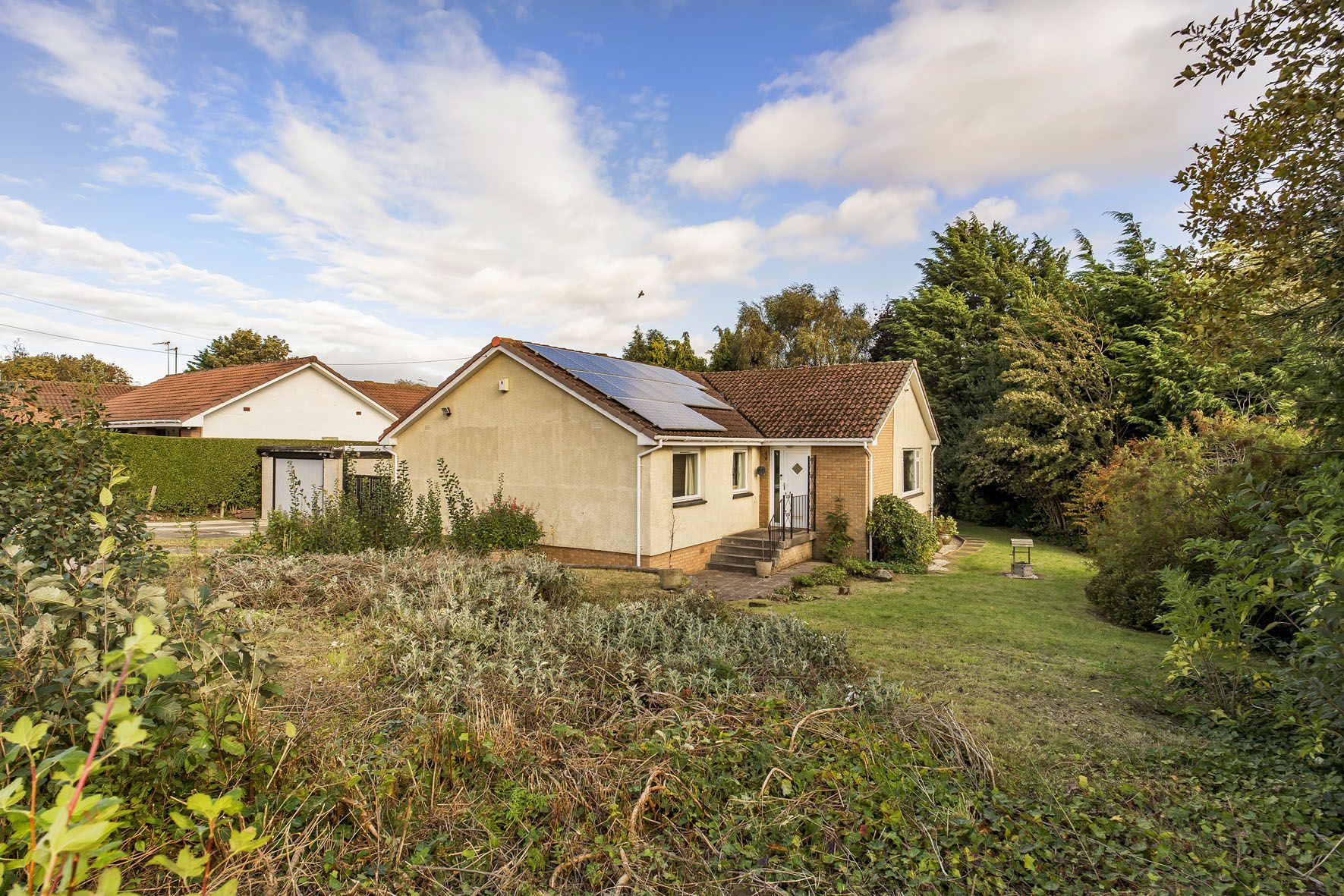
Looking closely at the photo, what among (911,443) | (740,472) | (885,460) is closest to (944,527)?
(911,443)

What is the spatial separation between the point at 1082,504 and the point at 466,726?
2159cm

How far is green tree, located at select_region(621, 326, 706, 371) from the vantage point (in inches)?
1475

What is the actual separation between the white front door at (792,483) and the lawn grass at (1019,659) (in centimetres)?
352

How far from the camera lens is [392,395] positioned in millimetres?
35750

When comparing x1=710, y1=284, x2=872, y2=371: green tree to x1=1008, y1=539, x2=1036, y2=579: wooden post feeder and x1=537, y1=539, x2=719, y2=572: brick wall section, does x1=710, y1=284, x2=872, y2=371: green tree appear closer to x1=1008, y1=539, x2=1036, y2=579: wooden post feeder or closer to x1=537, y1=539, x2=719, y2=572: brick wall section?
x1=1008, y1=539, x2=1036, y2=579: wooden post feeder

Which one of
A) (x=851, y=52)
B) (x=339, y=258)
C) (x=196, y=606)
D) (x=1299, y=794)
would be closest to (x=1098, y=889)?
(x=1299, y=794)

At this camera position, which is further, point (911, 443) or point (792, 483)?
point (911, 443)

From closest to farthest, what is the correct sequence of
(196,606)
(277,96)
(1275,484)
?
1. (196,606)
2. (1275,484)
3. (277,96)

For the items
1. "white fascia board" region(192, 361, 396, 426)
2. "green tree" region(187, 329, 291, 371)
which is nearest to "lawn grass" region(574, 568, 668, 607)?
"white fascia board" region(192, 361, 396, 426)

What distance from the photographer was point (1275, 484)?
8508 millimetres

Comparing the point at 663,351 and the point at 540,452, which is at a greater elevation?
the point at 663,351

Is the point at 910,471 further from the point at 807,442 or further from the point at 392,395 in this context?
the point at 392,395

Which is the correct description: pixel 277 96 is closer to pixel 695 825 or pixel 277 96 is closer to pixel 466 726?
pixel 466 726

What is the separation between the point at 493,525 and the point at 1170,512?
42.0 feet
